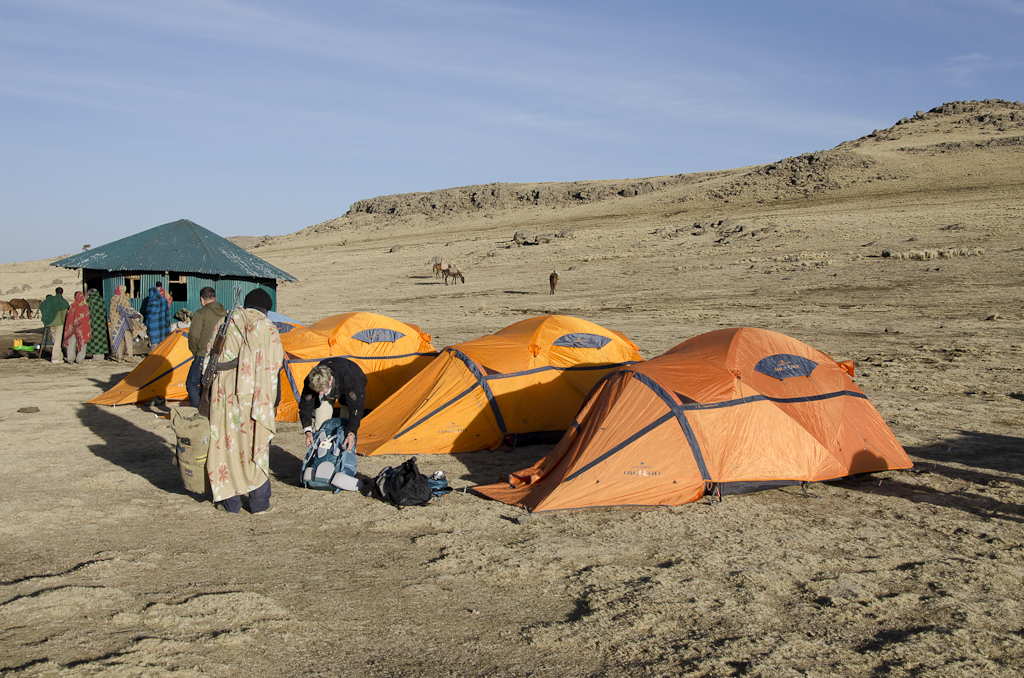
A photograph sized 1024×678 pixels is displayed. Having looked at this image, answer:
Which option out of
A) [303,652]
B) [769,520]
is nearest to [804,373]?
[769,520]

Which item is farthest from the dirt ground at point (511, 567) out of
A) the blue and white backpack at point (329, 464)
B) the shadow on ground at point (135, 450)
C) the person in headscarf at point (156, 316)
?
the person in headscarf at point (156, 316)

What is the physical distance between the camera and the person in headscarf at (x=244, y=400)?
5820mm

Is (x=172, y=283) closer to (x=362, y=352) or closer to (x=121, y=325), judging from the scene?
(x=121, y=325)

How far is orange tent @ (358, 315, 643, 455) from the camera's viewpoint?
848 cm

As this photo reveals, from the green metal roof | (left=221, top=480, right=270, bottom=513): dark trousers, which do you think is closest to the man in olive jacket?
(left=221, top=480, right=270, bottom=513): dark trousers

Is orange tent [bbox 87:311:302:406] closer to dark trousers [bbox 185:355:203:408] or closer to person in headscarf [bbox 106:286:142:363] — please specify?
dark trousers [bbox 185:355:203:408]

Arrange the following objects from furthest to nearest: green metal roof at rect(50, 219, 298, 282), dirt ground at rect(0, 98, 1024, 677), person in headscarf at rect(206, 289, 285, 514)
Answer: green metal roof at rect(50, 219, 298, 282), person in headscarf at rect(206, 289, 285, 514), dirt ground at rect(0, 98, 1024, 677)

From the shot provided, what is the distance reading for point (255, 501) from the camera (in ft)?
20.3

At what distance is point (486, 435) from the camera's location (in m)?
8.58

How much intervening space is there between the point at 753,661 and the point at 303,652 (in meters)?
2.29

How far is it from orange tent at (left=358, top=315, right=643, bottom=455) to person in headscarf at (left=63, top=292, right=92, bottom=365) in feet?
31.5

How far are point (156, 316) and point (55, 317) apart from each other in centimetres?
186

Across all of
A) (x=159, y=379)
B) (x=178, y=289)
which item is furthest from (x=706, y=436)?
(x=178, y=289)

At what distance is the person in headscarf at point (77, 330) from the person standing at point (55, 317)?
15 centimetres
